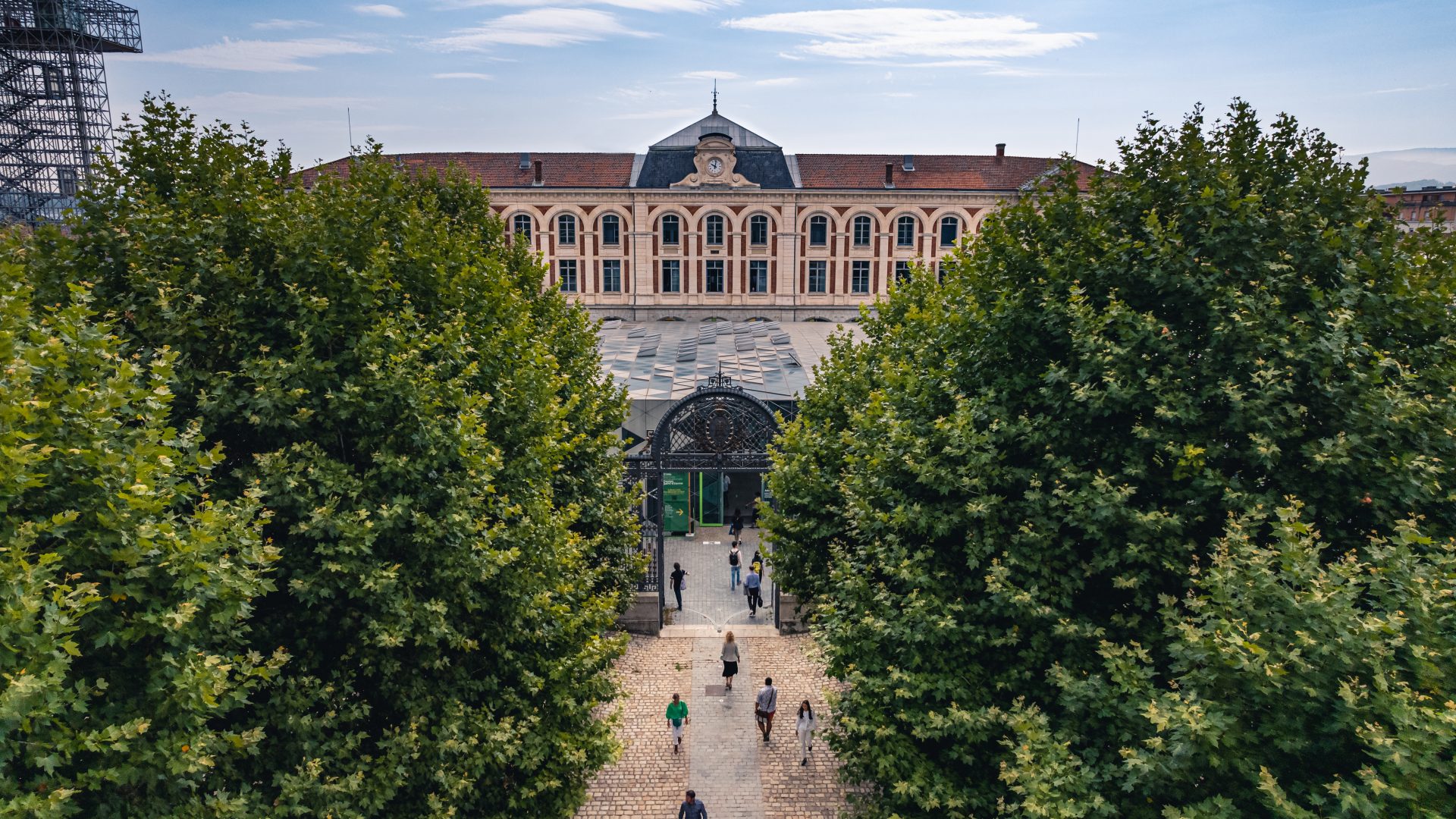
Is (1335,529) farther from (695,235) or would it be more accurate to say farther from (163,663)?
(695,235)

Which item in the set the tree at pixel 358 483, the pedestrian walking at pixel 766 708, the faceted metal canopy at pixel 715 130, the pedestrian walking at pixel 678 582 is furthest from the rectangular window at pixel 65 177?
the pedestrian walking at pixel 766 708

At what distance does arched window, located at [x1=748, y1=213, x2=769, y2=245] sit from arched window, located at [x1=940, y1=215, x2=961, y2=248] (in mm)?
11201

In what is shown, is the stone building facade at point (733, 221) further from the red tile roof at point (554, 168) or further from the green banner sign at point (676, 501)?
the green banner sign at point (676, 501)

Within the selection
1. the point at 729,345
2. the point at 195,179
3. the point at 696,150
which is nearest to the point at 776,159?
the point at 696,150

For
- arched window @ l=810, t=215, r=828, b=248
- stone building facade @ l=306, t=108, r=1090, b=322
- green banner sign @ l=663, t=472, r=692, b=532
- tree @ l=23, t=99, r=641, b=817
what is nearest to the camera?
tree @ l=23, t=99, r=641, b=817

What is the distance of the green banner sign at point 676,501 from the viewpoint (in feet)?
90.1

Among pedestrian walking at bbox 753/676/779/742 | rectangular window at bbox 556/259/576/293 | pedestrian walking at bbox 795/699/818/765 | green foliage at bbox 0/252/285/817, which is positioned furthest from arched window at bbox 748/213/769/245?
green foliage at bbox 0/252/285/817

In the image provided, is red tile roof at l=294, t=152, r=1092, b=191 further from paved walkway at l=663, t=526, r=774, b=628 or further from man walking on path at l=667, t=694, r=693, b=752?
man walking on path at l=667, t=694, r=693, b=752

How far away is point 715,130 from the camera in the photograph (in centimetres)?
5034

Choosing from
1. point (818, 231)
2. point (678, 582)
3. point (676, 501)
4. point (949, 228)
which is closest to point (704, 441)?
point (676, 501)

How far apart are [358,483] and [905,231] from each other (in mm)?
46742

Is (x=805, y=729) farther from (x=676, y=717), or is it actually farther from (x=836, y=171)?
(x=836, y=171)

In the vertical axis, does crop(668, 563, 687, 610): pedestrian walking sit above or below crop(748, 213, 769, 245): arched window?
below

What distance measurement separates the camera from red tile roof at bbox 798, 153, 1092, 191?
50438mm
